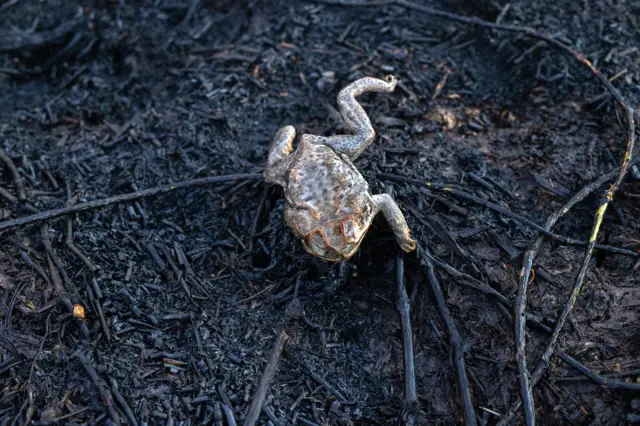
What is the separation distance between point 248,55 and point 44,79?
2632mm

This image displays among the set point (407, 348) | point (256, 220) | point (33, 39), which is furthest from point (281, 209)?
point (33, 39)

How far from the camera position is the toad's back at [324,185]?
13.5 feet

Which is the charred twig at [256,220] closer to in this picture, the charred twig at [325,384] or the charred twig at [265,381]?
the charred twig at [265,381]

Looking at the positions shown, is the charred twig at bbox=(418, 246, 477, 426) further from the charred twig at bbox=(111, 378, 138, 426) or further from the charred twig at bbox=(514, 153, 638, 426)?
the charred twig at bbox=(111, 378, 138, 426)

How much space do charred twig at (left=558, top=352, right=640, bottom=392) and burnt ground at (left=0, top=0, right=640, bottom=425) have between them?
9cm

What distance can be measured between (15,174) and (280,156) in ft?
8.62

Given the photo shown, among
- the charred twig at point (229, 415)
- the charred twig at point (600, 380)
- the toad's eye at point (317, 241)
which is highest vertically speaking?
the toad's eye at point (317, 241)

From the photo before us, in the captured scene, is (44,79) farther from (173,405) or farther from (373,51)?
(173,405)

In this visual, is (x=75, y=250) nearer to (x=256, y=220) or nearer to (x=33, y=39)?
(x=256, y=220)

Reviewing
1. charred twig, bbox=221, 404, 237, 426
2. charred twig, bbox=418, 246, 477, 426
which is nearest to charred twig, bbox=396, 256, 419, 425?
charred twig, bbox=418, 246, 477, 426

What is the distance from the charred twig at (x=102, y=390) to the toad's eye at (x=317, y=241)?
73.4 inches

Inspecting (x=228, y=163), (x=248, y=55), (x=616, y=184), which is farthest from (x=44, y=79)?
(x=616, y=184)

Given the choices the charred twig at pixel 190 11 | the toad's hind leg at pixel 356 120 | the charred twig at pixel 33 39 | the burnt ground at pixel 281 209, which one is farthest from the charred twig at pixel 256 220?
the charred twig at pixel 33 39

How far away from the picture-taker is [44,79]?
6.34 meters
